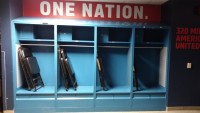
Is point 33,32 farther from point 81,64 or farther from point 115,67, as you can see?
point 115,67

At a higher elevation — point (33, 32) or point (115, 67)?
point (33, 32)

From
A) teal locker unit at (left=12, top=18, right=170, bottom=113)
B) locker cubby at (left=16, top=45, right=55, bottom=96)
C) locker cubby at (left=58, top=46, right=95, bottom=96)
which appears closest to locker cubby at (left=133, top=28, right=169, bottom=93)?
teal locker unit at (left=12, top=18, right=170, bottom=113)

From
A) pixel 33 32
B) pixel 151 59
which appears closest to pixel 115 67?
pixel 151 59

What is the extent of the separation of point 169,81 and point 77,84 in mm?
2096

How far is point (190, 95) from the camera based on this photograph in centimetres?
387

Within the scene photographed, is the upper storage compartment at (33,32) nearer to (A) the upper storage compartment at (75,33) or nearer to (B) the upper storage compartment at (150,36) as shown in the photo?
(A) the upper storage compartment at (75,33)

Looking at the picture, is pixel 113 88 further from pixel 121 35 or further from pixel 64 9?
pixel 64 9

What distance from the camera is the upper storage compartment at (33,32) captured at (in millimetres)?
3736

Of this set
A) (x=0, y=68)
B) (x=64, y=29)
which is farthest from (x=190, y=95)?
(x=0, y=68)

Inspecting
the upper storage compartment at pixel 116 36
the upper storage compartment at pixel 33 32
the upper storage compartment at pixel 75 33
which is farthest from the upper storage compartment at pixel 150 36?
the upper storage compartment at pixel 33 32

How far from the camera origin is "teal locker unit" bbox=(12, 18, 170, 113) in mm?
3648

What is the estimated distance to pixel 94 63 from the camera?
3.72 m

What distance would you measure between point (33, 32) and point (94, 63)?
4.84 ft

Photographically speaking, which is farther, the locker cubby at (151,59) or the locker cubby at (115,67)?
the locker cubby at (115,67)
